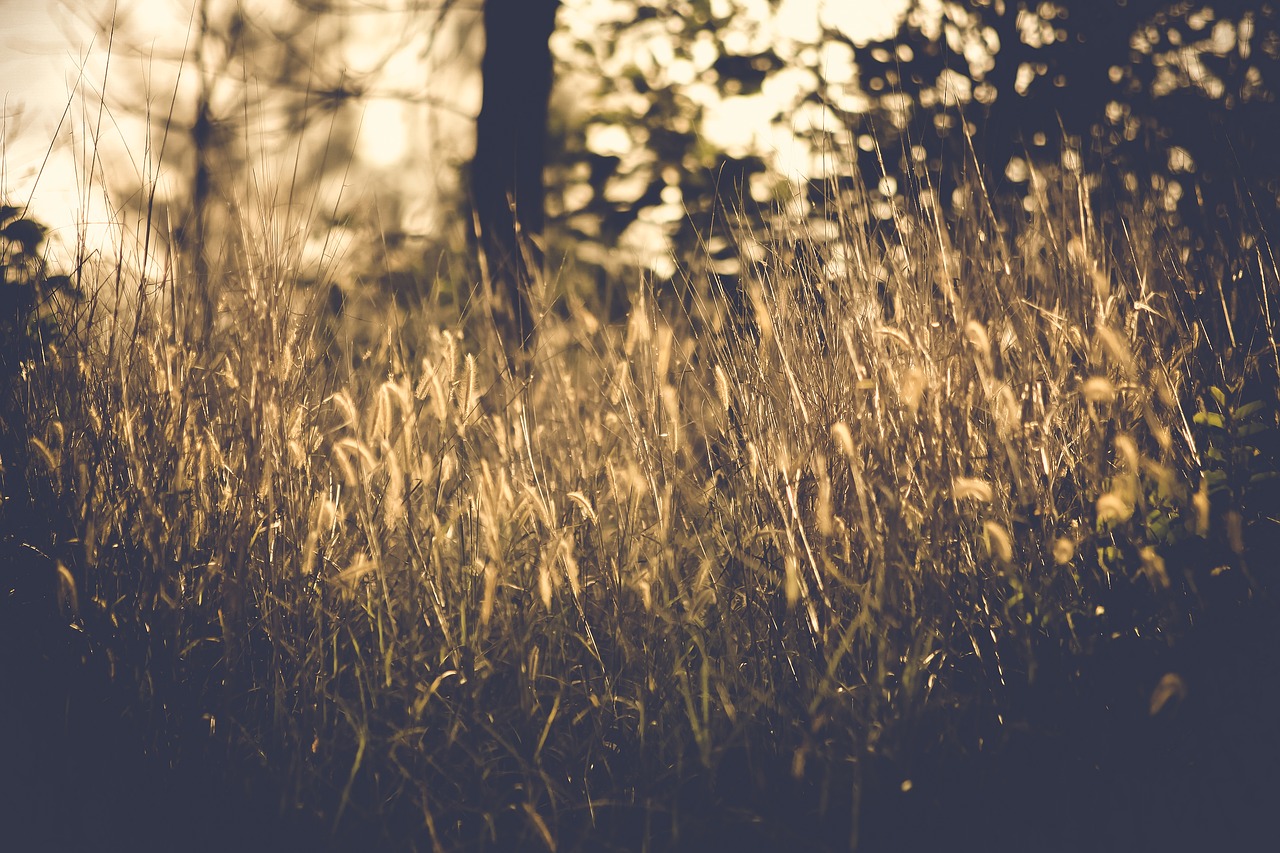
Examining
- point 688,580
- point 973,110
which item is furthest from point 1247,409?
point 973,110

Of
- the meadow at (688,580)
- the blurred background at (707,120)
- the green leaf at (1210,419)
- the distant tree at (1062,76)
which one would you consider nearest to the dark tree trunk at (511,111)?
the blurred background at (707,120)

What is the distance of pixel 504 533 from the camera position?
2018mm

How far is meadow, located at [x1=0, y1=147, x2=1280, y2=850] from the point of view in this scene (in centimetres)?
152

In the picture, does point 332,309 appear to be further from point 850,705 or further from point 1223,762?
point 1223,762

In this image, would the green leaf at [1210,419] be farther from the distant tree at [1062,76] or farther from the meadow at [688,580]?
the distant tree at [1062,76]

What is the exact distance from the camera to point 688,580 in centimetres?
205

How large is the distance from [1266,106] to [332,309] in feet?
8.95

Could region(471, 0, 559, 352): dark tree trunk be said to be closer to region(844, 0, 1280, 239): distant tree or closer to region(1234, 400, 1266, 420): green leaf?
region(844, 0, 1280, 239): distant tree

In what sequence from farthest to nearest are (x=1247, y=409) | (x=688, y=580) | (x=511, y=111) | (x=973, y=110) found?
(x=511, y=111) → (x=973, y=110) → (x=688, y=580) → (x=1247, y=409)

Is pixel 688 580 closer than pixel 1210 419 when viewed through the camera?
No

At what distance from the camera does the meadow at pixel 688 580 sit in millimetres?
1524

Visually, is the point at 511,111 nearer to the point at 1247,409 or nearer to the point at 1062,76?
the point at 1062,76

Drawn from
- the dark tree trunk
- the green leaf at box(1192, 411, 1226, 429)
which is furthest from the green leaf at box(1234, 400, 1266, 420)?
the dark tree trunk

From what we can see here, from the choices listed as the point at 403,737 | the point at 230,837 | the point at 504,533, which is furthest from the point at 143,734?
the point at 504,533
